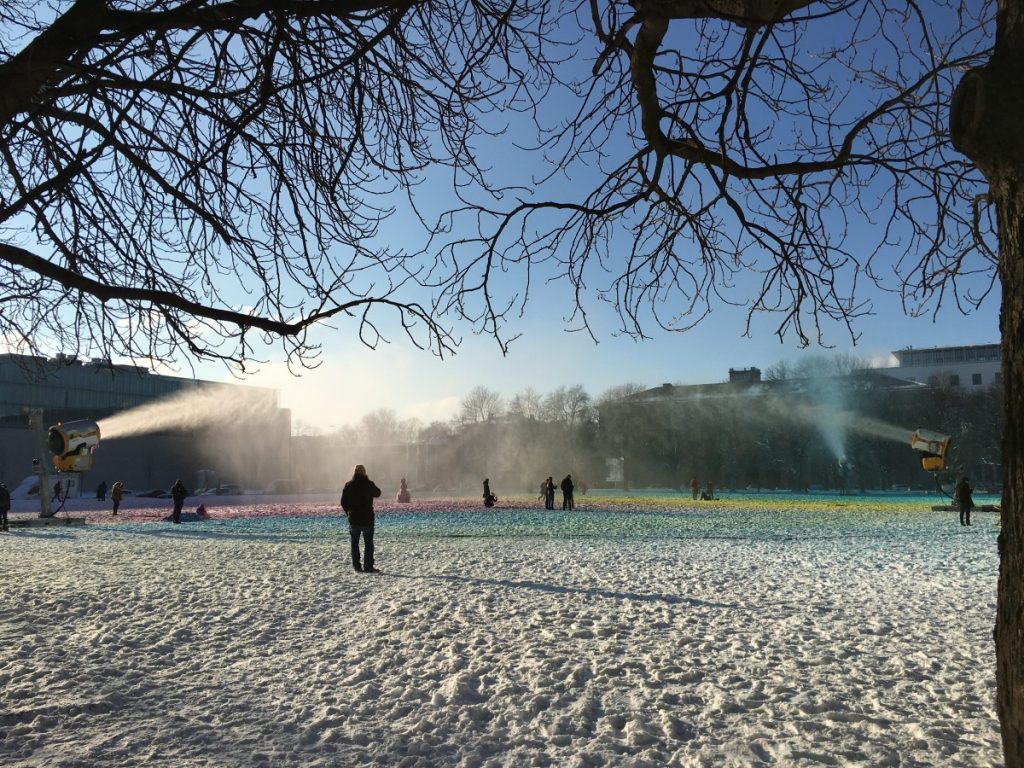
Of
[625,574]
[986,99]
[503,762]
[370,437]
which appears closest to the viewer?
[986,99]

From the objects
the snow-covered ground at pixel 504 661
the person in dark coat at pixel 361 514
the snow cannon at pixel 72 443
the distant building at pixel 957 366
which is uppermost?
the distant building at pixel 957 366

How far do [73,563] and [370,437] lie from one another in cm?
10750

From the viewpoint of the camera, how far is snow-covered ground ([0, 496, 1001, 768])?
528 centimetres

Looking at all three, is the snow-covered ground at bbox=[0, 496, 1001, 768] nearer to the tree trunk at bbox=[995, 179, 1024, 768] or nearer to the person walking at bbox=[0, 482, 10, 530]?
the tree trunk at bbox=[995, 179, 1024, 768]

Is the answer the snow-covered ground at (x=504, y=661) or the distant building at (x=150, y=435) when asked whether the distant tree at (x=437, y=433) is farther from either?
the snow-covered ground at (x=504, y=661)

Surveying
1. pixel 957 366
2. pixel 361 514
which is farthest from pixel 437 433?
pixel 361 514

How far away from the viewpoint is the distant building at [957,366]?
3423 inches

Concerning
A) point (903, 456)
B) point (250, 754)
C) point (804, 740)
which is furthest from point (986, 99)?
point (903, 456)

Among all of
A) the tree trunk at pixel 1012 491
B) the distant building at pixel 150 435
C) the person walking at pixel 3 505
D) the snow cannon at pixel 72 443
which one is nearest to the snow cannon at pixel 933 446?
the snow cannon at pixel 72 443

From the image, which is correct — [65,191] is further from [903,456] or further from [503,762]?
[903,456]

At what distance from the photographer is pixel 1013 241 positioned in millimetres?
3154

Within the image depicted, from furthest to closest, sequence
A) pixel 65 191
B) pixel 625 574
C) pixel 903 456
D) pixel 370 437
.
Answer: pixel 370 437 < pixel 903 456 < pixel 625 574 < pixel 65 191

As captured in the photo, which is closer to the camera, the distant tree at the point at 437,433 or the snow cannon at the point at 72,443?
the snow cannon at the point at 72,443

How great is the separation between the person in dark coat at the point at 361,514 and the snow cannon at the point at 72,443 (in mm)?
18561
